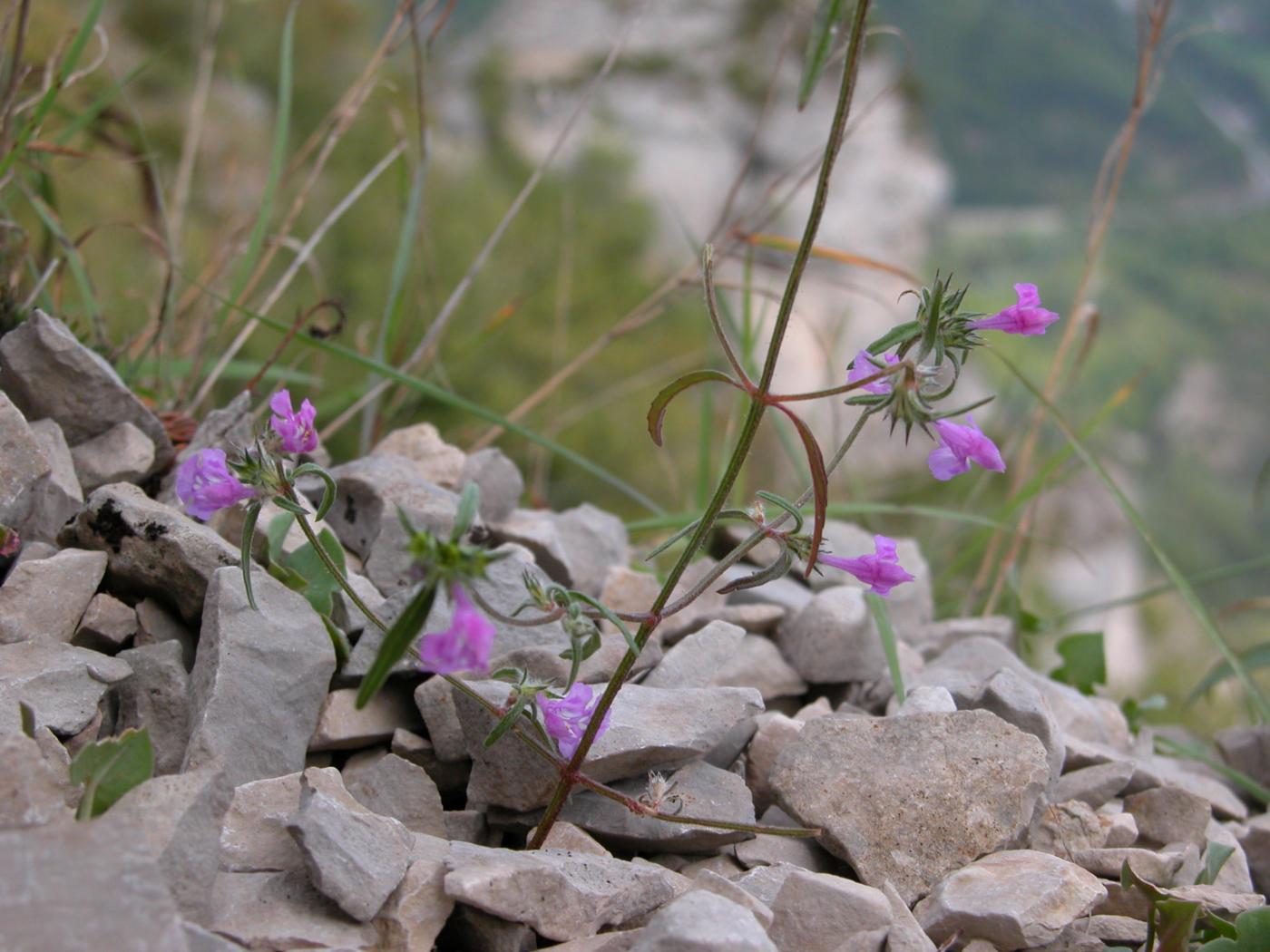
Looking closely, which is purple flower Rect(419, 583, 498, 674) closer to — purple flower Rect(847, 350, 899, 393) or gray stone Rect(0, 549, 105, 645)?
purple flower Rect(847, 350, 899, 393)

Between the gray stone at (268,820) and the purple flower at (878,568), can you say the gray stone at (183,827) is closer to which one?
the gray stone at (268,820)

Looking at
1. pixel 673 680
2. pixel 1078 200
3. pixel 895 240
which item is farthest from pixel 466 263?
pixel 1078 200

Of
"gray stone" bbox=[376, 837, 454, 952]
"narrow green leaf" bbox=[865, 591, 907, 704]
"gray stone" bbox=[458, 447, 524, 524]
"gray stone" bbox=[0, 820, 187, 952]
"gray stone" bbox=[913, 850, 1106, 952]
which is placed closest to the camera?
"gray stone" bbox=[0, 820, 187, 952]

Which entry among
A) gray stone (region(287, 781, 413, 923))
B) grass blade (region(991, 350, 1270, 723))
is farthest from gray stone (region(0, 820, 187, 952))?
grass blade (region(991, 350, 1270, 723))

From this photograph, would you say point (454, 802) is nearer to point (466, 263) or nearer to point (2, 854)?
point (2, 854)

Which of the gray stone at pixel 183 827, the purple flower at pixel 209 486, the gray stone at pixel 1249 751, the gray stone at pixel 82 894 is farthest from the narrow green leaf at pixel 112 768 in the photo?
the gray stone at pixel 1249 751

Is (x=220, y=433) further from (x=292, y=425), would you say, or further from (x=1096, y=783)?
(x=1096, y=783)
